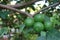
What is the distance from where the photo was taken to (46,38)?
3.01ft

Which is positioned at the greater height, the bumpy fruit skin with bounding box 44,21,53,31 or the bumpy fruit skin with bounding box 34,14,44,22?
the bumpy fruit skin with bounding box 34,14,44,22

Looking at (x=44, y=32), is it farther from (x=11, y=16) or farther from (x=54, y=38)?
(x=11, y=16)

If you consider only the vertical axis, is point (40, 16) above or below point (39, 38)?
above

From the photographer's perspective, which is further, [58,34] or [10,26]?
[10,26]

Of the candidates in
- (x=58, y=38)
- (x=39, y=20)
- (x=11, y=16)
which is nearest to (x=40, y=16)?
(x=39, y=20)

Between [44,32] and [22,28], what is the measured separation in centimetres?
10

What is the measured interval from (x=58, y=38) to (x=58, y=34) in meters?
0.02

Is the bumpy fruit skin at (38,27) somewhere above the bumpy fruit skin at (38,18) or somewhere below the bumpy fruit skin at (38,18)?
below

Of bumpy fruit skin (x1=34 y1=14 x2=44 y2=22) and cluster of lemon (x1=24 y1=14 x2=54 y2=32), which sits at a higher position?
bumpy fruit skin (x1=34 y1=14 x2=44 y2=22)

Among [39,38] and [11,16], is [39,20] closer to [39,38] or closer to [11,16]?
[39,38]

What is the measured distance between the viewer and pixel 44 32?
35.5 inches

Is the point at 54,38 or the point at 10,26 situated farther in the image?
the point at 10,26

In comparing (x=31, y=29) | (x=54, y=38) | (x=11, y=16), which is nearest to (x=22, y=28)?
(x=31, y=29)

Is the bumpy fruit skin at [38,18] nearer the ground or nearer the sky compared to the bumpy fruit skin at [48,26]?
nearer the sky
